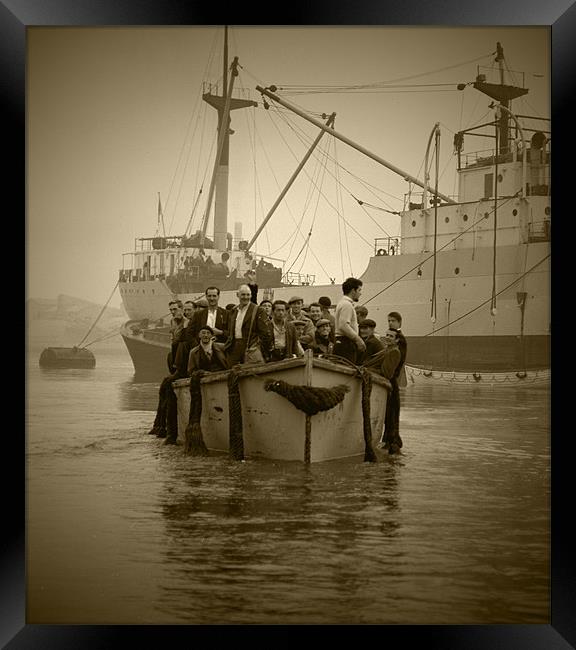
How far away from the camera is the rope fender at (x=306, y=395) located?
5.96 metres

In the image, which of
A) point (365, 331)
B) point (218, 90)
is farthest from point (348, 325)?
point (218, 90)

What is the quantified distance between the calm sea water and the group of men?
0.18m

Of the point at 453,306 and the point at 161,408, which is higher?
the point at 453,306

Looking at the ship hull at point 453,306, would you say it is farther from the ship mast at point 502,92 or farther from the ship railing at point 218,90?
the ship railing at point 218,90

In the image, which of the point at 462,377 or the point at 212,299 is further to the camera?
the point at 462,377

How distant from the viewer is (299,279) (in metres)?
6.28

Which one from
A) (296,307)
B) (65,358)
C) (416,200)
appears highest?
(416,200)

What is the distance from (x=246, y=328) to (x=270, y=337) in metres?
0.17

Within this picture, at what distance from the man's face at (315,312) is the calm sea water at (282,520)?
80 centimetres

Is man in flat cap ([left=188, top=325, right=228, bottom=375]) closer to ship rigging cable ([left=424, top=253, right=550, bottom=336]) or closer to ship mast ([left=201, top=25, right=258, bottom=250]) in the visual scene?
ship mast ([left=201, top=25, right=258, bottom=250])

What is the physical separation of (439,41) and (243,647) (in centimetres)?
397

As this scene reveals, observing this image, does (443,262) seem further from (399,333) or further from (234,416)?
(234,416)

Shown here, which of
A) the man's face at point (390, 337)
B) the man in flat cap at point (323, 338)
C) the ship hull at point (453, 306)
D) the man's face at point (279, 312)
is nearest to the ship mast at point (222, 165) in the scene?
the ship hull at point (453, 306)

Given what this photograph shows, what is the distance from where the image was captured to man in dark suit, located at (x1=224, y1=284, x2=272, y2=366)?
6098 mm
